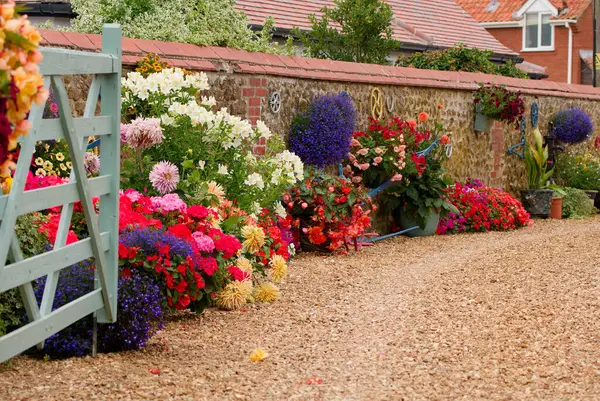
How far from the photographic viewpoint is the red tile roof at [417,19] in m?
17.7

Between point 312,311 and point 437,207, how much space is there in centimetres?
481

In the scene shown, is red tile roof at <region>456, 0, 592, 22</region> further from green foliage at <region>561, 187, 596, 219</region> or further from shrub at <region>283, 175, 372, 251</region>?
shrub at <region>283, 175, 372, 251</region>

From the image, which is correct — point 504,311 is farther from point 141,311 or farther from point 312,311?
point 141,311

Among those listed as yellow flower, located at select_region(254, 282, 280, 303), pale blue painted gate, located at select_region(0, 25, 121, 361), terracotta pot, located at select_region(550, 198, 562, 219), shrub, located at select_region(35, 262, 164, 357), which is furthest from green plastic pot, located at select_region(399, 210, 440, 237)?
pale blue painted gate, located at select_region(0, 25, 121, 361)

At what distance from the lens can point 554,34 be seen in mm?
35844

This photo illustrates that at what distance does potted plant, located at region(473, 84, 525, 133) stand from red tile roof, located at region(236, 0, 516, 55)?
4552 millimetres

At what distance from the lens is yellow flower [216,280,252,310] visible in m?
6.56

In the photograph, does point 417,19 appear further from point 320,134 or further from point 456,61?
point 320,134

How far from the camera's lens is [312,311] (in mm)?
6680

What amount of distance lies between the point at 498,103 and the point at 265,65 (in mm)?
4944

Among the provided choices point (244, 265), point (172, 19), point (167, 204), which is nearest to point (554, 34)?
point (172, 19)

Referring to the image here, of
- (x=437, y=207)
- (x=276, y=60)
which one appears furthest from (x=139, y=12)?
(x=437, y=207)

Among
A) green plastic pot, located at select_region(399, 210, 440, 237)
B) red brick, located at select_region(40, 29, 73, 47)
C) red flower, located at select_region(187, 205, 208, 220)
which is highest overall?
red brick, located at select_region(40, 29, 73, 47)

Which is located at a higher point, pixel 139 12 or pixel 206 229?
pixel 139 12
